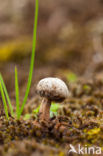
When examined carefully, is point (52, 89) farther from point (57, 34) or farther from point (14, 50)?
point (57, 34)

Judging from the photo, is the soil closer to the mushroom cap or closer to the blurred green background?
the mushroom cap

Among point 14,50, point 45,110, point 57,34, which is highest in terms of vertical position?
point 57,34

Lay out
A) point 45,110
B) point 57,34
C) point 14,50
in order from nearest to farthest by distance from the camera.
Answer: point 45,110
point 14,50
point 57,34

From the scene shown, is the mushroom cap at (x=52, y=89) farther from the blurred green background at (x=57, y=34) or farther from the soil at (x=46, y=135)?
the blurred green background at (x=57, y=34)

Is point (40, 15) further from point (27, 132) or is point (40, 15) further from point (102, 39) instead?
point (27, 132)

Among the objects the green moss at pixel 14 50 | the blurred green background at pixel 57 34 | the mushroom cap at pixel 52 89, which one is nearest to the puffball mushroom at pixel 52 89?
the mushroom cap at pixel 52 89

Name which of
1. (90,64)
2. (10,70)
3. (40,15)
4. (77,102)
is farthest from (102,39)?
(40,15)

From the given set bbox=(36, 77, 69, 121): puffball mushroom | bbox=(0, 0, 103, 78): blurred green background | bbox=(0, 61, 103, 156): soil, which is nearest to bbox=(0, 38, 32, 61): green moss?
bbox=(0, 0, 103, 78): blurred green background

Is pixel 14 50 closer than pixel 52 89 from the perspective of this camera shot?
No

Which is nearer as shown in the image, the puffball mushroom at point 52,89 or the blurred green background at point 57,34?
the puffball mushroom at point 52,89

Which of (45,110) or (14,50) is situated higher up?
(14,50)

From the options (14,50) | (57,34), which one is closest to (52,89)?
(14,50)
